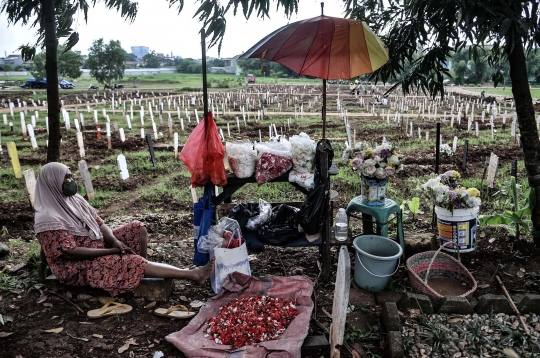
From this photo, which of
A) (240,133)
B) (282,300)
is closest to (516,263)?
(282,300)

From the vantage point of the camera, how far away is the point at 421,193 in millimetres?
4586

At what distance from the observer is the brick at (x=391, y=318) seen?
298 cm

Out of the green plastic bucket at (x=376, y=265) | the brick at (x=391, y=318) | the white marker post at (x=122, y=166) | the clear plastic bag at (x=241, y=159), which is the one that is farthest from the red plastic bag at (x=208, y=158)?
the white marker post at (x=122, y=166)

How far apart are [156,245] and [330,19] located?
3.14 m

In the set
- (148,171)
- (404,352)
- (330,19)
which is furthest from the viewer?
(148,171)

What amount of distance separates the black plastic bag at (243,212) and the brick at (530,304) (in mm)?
2451

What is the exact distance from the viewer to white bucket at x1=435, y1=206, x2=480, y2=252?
413 centimetres

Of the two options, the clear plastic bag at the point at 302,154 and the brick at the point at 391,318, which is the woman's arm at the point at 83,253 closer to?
the clear plastic bag at the point at 302,154

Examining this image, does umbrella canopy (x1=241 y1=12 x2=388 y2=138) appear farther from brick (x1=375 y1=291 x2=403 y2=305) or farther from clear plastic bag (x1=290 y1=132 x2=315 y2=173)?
brick (x1=375 y1=291 x2=403 y2=305)

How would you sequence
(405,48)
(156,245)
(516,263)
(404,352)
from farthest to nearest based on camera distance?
1. (156,245)
2. (405,48)
3. (516,263)
4. (404,352)

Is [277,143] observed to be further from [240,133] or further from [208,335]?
[240,133]

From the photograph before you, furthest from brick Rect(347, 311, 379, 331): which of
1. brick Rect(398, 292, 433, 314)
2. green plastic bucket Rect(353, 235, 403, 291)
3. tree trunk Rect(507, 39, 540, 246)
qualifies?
tree trunk Rect(507, 39, 540, 246)

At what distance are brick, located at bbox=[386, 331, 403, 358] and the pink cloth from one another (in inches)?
22.2

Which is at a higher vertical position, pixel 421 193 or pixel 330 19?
pixel 330 19
